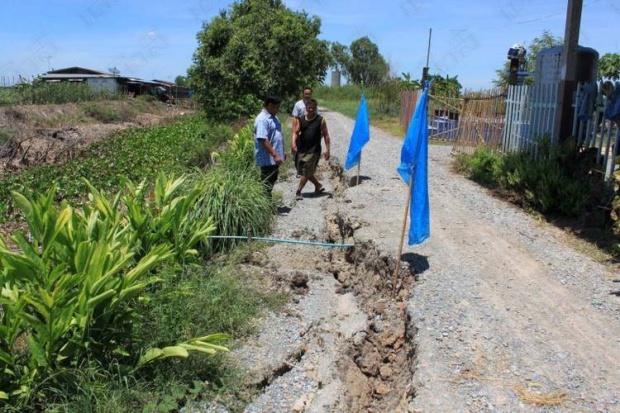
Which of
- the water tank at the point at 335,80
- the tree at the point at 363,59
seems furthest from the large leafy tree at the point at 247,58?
the tree at the point at 363,59

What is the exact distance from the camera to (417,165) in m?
5.77

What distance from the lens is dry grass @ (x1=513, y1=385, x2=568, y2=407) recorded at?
3512 mm

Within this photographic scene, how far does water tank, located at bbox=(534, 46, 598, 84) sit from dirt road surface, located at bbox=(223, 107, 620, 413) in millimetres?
3286

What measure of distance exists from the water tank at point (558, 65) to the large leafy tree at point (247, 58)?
15250 mm

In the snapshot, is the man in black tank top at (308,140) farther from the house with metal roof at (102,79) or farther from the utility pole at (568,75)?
the house with metal roof at (102,79)

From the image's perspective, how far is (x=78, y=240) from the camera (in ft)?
12.1

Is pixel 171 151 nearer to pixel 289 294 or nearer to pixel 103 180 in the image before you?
pixel 103 180

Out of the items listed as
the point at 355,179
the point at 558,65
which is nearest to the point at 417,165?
the point at 355,179

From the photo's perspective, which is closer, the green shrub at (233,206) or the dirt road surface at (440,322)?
the dirt road surface at (440,322)

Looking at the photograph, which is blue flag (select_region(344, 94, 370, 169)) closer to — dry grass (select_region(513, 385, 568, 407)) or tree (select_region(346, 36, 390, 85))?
dry grass (select_region(513, 385, 568, 407))

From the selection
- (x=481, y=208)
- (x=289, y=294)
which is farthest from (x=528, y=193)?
(x=289, y=294)

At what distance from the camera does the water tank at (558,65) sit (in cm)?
974

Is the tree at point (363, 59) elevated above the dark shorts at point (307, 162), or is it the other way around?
the tree at point (363, 59)

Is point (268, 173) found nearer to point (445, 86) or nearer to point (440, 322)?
point (440, 322)
